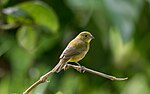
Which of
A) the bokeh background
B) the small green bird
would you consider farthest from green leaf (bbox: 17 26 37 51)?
the small green bird

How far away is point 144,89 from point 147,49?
17 centimetres

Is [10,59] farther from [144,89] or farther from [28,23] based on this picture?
[144,89]

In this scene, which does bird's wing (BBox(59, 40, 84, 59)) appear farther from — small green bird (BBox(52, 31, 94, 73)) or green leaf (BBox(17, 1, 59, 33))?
A: green leaf (BBox(17, 1, 59, 33))

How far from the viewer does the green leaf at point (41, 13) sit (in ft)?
4.48

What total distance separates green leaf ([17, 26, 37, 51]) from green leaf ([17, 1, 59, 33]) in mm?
51

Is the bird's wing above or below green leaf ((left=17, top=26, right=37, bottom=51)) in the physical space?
above

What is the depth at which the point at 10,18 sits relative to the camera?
1344 mm

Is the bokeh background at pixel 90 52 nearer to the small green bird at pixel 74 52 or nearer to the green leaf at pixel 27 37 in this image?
the green leaf at pixel 27 37

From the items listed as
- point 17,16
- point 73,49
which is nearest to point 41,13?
point 17,16

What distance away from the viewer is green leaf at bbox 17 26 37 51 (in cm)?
130

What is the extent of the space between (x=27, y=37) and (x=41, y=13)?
0.11m

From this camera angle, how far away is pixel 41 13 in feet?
4.52

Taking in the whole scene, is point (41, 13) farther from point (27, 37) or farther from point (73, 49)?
point (73, 49)

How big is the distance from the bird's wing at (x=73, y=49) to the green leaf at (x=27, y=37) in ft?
1.62
